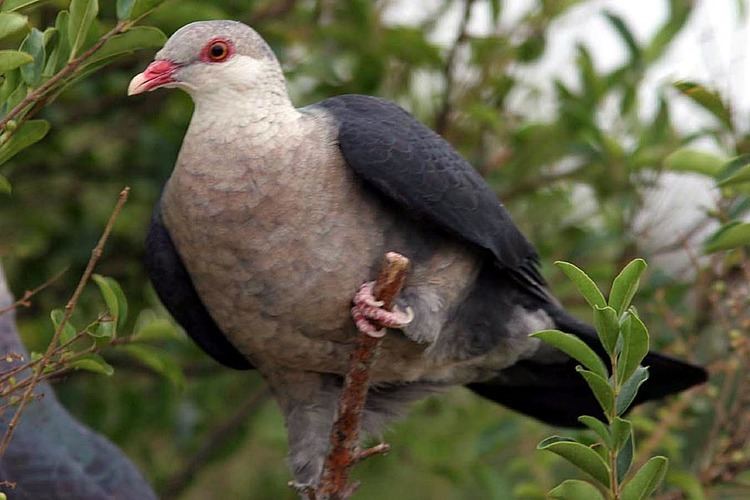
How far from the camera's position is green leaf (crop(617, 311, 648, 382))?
2.17 metres

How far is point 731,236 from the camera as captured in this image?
107 inches

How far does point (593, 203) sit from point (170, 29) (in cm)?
166

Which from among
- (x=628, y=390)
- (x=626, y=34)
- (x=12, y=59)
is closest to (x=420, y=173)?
(x=628, y=390)

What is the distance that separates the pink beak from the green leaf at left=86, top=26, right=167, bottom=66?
1.10ft

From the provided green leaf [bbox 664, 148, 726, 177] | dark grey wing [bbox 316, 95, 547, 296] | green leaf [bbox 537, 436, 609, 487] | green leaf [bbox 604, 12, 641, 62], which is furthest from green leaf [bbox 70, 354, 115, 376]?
green leaf [bbox 604, 12, 641, 62]

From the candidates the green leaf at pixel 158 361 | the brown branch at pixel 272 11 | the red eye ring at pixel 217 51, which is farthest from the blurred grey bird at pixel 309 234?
the brown branch at pixel 272 11

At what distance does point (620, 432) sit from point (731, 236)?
69 centimetres

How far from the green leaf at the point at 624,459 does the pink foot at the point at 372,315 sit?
0.70m

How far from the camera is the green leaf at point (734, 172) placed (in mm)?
2609

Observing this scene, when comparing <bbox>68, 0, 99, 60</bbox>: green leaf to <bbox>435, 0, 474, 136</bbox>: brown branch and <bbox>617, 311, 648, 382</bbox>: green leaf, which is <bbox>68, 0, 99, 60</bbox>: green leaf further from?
<bbox>435, 0, 474, 136</bbox>: brown branch

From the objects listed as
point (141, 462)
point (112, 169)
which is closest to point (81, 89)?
point (112, 169)

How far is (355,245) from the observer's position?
2.93 m

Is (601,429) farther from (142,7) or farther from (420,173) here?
(142,7)

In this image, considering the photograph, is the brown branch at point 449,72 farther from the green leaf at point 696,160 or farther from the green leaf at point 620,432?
the green leaf at point 620,432
